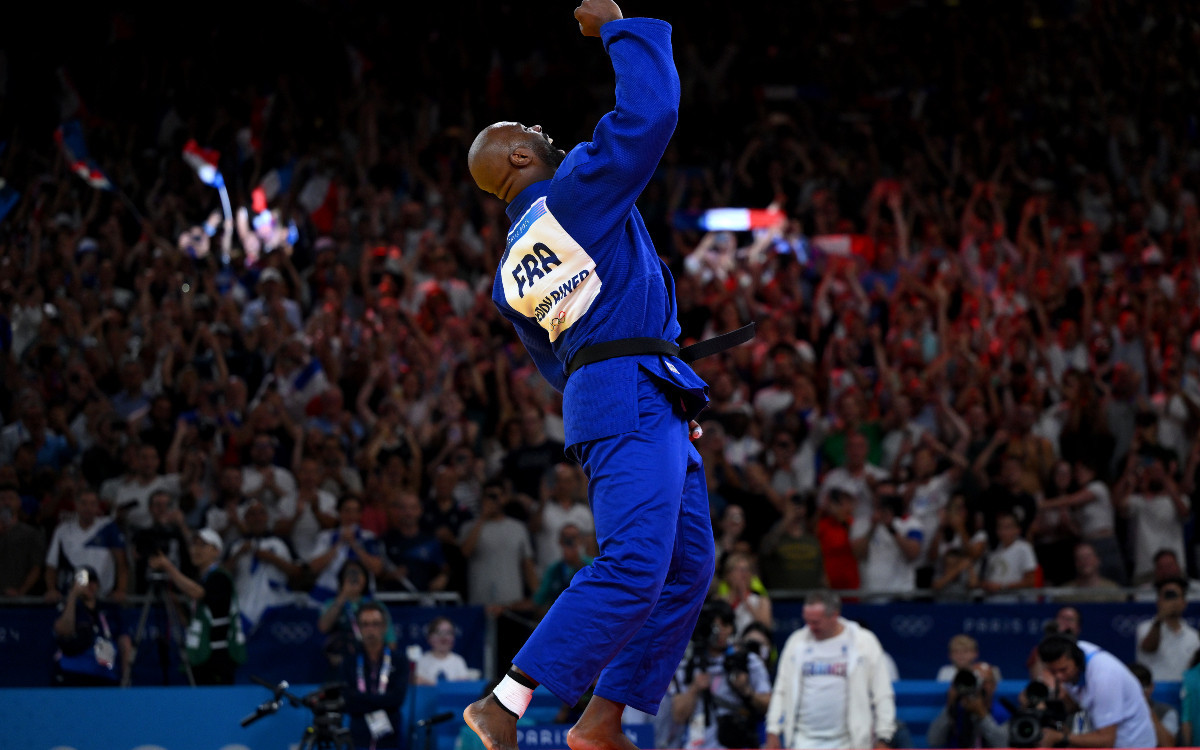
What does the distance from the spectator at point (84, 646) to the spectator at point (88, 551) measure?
54 cm

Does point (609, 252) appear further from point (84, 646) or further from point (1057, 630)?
point (84, 646)

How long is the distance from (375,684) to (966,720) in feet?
11.7

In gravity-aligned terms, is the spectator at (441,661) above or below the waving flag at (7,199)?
below

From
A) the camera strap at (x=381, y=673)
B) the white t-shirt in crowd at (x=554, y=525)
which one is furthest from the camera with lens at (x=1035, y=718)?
the camera strap at (x=381, y=673)

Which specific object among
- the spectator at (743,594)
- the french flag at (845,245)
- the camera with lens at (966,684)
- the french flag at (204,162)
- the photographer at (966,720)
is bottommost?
the photographer at (966,720)

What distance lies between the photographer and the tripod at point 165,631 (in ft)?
29.1

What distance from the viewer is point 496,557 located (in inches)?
386

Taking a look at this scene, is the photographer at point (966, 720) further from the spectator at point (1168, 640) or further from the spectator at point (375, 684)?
the spectator at point (375, 684)

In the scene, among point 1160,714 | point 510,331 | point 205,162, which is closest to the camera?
point 1160,714

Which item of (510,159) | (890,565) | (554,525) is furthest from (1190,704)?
(510,159)

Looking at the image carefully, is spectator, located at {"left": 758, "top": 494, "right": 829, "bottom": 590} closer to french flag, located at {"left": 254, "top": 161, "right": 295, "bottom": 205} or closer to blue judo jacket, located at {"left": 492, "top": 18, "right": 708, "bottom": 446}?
blue judo jacket, located at {"left": 492, "top": 18, "right": 708, "bottom": 446}

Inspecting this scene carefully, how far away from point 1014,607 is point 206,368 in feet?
21.8

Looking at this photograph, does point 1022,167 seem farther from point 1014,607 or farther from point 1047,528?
point 1014,607

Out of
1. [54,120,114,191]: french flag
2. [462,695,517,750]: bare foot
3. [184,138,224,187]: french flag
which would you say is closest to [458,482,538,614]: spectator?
[184,138,224,187]: french flag
